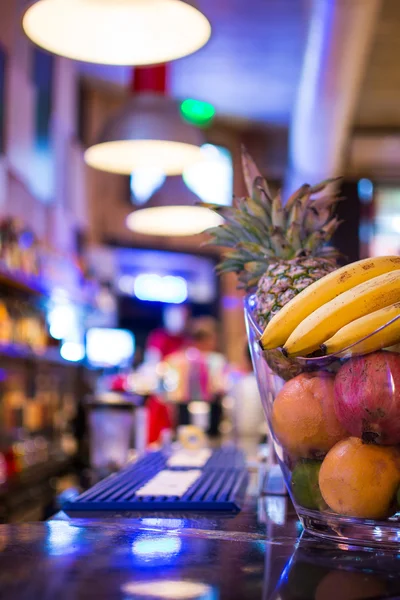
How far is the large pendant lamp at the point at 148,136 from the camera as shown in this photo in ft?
12.0

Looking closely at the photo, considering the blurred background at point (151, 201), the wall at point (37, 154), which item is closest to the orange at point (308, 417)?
the blurred background at point (151, 201)

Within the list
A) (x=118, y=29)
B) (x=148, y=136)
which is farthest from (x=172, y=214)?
(x=118, y=29)

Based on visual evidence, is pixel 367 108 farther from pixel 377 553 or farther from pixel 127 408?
pixel 377 553

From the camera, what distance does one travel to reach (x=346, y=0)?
17.3 ft

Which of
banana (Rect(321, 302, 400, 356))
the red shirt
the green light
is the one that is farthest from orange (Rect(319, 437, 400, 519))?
the green light

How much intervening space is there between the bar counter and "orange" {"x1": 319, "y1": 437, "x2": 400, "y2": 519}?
50 millimetres

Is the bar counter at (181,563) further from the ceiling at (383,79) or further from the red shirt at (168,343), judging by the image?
the red shirt at (168,343)

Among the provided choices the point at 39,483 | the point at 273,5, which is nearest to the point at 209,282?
the point at 273,5

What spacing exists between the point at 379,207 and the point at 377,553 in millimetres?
10852

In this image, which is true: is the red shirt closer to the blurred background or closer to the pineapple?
the blurred background

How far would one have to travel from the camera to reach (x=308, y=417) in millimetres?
1032

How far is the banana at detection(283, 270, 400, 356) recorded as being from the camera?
1.06 meters

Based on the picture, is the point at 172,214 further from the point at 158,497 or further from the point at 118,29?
the point at 158,497

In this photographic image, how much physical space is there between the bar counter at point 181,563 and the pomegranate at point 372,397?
5.5 inches
